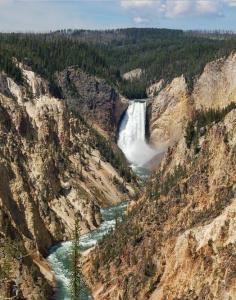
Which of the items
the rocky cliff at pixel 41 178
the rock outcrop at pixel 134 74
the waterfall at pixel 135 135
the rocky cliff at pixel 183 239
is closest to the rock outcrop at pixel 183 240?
the rocky cliff at pixel 183 239

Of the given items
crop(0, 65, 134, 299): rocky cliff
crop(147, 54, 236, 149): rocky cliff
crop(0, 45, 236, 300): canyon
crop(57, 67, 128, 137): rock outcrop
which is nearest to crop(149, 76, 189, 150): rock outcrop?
crop(147, 54, 236, 149): rocky cliff

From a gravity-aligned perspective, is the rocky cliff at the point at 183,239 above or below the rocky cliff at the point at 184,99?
below

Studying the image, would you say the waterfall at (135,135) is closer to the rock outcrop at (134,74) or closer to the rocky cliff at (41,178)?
the rocky cliff at (41,178)

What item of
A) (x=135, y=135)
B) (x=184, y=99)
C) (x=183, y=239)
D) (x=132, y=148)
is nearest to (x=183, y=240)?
(x=183, y=239)

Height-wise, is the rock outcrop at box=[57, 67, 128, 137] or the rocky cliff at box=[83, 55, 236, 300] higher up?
the rock outcrop at box=[57, 67, 128, 137]

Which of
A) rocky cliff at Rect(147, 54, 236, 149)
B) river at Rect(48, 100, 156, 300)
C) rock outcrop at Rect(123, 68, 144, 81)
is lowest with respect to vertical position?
river at Rect(48, 100, 156, 300)

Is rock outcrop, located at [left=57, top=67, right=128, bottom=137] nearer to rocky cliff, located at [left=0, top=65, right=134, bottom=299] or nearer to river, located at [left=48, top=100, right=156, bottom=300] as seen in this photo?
river, located at [left=48, top=100, right=156, bottom=300]

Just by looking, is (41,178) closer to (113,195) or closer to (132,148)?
(113,195)
